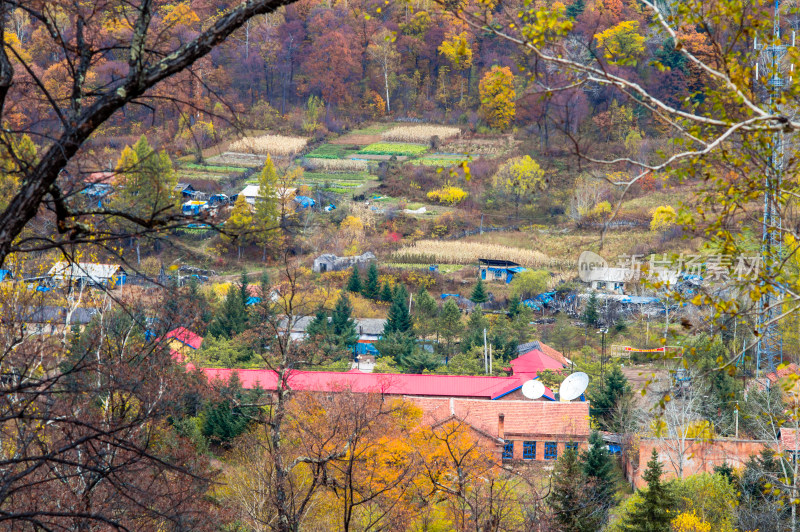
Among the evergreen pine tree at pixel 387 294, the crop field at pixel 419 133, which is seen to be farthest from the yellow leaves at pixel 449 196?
the evergreen pine tree at pixel 387 294

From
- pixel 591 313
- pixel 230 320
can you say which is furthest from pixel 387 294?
pixel 591 313

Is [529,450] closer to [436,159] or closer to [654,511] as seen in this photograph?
[654,511]

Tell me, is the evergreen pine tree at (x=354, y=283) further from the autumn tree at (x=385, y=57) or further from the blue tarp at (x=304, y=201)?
the autumn tree at (x=385, y=57)

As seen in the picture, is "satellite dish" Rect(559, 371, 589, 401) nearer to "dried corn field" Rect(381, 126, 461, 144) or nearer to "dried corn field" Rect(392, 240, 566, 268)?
"dried corn field" Rect(392, 240, 566, 268)

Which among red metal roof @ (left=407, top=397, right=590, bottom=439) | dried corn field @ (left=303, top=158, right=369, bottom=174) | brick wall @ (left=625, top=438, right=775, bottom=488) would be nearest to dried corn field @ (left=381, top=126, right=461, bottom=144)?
dried corn field @ (left=303, top=158, right=369, bottom=174)

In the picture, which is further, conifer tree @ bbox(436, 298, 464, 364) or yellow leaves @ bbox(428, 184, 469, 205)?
yellow leaves @ bbox(428, 184, 469, 205)
